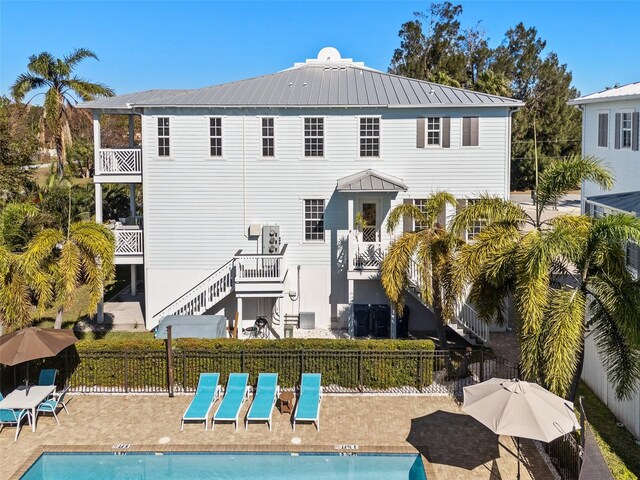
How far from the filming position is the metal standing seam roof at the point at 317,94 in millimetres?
22203

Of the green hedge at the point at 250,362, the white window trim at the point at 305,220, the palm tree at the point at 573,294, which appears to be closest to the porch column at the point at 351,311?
the white window trim at the point at 305,220

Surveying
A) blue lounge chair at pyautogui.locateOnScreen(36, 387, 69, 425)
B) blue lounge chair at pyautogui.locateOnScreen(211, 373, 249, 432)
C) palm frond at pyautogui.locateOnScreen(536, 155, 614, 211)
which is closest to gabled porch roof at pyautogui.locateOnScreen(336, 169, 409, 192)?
palm frond at pyautogui.locateOnScreen(536, 155, 614, 211)

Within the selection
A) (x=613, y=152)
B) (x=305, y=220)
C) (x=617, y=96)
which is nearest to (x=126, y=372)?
(x=305, y=220)

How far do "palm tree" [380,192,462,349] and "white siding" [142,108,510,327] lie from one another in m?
4.67

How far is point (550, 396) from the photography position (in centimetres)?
1147

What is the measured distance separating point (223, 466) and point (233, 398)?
250 cm

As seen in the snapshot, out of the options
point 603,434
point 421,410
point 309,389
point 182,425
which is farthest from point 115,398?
point 603,434

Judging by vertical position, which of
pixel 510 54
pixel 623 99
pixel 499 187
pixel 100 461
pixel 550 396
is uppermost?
pixel 510 54

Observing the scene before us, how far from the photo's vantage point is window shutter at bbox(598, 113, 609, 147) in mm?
21547

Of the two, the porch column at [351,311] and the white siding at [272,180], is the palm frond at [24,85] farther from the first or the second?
the porch column at [351,311]

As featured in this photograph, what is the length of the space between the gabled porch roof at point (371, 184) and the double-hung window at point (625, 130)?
7212 millimetres

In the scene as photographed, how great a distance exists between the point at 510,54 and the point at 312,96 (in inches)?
1530

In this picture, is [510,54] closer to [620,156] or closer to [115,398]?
[620,156]

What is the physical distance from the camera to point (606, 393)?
50.6 ft
